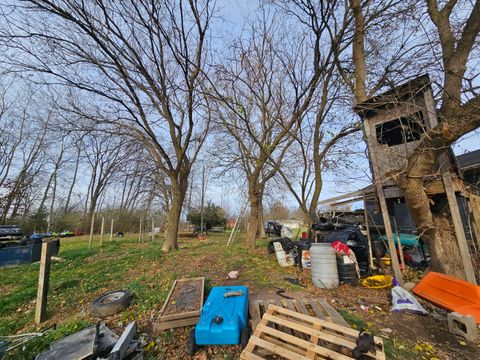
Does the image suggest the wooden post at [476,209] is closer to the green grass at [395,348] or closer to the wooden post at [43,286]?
the green grass at [395,348]

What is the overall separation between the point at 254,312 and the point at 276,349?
102 cm

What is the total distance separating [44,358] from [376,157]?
7.65m

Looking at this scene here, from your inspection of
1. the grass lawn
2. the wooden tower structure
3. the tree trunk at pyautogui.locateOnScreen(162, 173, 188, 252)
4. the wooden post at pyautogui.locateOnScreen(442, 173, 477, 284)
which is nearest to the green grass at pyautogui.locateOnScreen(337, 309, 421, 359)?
the grass lawn

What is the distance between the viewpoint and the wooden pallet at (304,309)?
3.01m

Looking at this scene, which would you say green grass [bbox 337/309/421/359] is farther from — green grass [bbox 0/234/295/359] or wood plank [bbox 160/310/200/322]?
Answer: wood plank [bbox 160/310/200/322]

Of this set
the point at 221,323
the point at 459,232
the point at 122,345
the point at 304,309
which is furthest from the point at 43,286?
the point at 459,232

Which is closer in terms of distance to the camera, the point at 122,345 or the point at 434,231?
the point at 122,345

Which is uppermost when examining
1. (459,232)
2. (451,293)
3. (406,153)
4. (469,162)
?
(469,162)

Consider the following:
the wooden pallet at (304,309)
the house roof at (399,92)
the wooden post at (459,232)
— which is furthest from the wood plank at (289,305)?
the house roof at (399,92)

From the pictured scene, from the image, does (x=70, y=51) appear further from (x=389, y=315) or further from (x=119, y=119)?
(x=389, y=315)

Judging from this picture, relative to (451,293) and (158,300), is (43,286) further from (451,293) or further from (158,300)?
(451,293)

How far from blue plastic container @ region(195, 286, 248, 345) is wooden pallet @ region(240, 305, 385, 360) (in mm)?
289

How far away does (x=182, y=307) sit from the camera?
335 cm

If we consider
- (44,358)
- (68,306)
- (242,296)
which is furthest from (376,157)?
(68,306)
